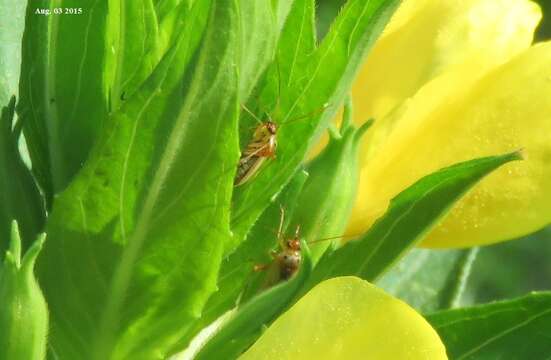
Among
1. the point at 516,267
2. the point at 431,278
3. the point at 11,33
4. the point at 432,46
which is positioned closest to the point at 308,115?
the point at 432,46

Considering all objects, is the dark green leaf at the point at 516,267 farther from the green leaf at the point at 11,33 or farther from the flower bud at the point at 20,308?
the flower bud at the point at 20,308

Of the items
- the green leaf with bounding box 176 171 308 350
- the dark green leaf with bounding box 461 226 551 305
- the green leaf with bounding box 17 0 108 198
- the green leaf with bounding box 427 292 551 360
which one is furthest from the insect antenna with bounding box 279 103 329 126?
the dark green leaf with bounding box 461 226 551 305

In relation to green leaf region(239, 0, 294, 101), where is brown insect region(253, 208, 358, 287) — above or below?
below

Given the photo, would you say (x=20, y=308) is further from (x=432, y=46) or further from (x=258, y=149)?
(x=432, y=46)

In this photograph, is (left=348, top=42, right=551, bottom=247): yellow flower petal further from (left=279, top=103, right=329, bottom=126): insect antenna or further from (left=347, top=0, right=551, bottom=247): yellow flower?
(left=279, top=103, right=329, bottom=126): insect antenna

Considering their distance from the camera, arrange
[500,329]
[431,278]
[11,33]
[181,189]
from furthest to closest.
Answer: [431,278] < [11,33] < [500,329] < [181,189]

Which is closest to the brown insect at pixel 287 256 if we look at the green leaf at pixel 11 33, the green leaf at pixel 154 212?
the green leaf at pixel 154 212

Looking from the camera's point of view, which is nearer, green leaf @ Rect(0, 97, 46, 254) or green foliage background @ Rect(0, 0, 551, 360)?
green foliage background @ Rect(0, 0, 551, 360)
